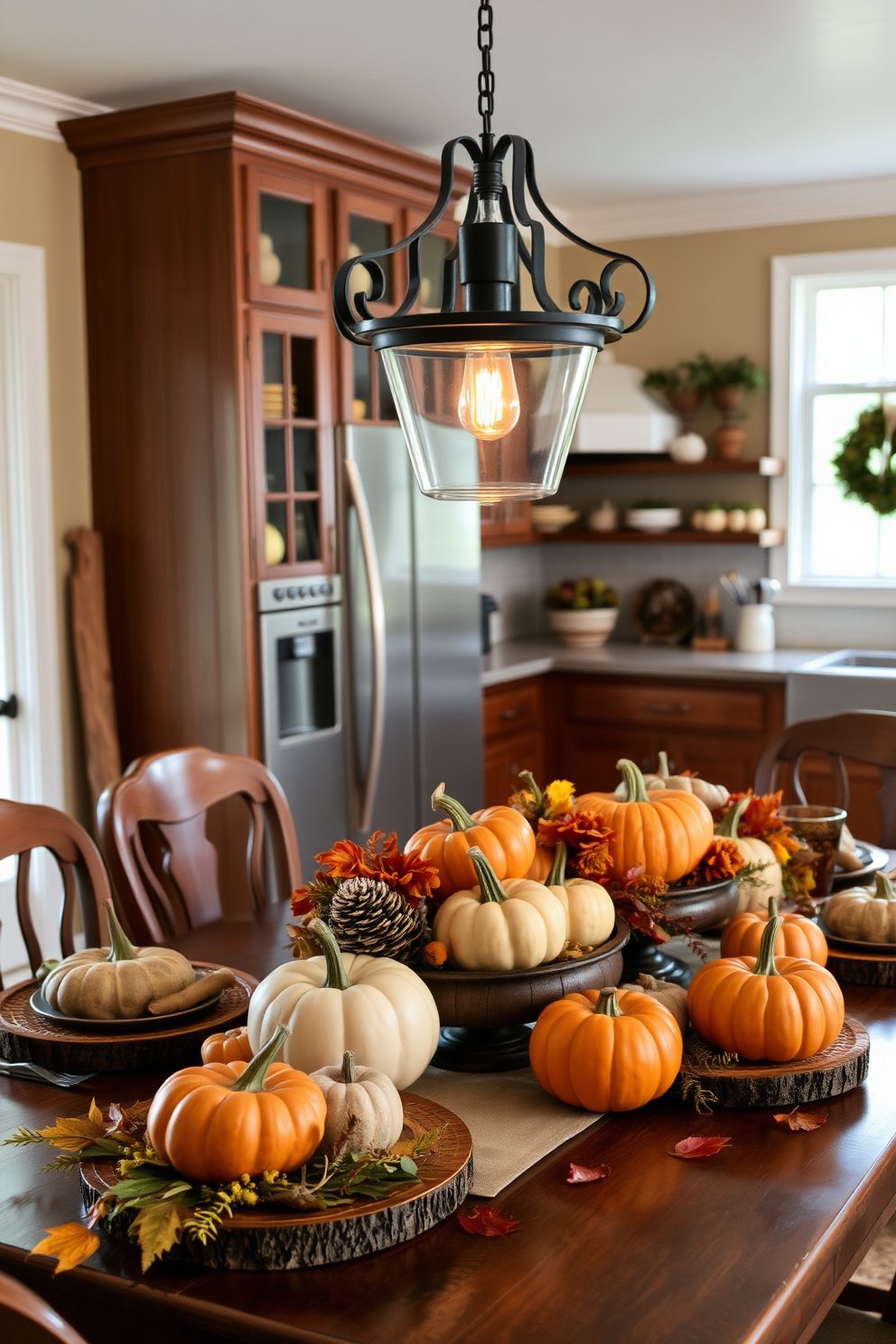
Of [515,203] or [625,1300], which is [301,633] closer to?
[515,203]

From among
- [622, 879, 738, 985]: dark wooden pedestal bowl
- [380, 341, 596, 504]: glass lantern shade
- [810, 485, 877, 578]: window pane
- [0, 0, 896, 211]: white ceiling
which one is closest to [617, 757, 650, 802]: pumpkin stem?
[622, 879, 738, 985]: dark wooden pedestal bowl

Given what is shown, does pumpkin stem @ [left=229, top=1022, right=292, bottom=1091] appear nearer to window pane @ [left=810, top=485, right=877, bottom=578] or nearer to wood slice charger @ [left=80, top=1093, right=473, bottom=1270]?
wood slice charger @ [left=80, top=1093, right=473, bottom=1270]

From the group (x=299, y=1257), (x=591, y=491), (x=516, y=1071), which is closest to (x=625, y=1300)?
(x=299, y=1257)

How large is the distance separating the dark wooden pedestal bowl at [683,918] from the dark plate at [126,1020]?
57cm

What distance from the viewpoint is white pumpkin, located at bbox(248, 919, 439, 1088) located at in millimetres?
1334

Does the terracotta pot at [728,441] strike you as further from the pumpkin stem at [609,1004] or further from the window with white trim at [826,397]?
the pumpkin stem at [609,1004]

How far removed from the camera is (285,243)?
3.78 meters

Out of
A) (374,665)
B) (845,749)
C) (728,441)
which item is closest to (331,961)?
(845,749)

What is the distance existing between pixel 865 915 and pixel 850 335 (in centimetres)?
383

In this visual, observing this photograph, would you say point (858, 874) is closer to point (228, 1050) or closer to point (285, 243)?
point (228, 1050)

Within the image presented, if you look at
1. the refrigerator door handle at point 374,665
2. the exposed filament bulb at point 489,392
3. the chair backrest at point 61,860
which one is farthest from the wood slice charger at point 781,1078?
the refrigerator door handle at point 374,665

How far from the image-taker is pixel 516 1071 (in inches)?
62.2

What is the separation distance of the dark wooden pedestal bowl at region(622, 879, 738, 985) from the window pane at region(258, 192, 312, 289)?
2424 mm

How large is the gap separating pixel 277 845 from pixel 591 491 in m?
3.57
